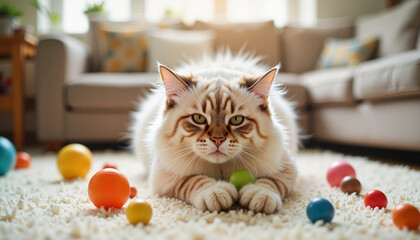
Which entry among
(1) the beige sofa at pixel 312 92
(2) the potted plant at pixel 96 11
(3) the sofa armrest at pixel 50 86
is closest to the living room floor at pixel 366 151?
(1) the beige sofa at pixel 312 92

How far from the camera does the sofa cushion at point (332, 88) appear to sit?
2541mm

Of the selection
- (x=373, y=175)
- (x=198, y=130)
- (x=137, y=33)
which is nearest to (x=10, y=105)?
(x=137, y=33)

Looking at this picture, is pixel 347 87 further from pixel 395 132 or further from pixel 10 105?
pixel 10 105

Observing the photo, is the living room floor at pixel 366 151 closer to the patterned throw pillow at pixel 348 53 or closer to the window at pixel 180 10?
the patterned throw pillow at pixel 348 53

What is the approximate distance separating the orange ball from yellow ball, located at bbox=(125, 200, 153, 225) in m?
0.18

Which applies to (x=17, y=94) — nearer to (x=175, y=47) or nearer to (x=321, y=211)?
(x=175, y=47)

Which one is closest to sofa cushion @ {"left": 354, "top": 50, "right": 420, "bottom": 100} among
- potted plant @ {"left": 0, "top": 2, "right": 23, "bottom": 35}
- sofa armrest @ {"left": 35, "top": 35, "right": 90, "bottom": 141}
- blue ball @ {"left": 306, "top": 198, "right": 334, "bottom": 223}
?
blue ball @ {"left": 306, "top": 198, "right": 334, "bottom": 223}

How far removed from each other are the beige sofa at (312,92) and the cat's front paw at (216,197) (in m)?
1.43

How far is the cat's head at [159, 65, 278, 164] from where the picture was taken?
114 centimetres

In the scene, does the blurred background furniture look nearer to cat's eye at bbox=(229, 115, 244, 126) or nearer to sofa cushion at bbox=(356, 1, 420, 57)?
cat's eye at bbox=(229, 115, 244, 126)

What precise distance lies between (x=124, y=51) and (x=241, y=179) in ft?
8.67

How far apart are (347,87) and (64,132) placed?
2450 millimetres

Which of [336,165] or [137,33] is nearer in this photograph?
[336,165]

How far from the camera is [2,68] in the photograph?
4.26 m
